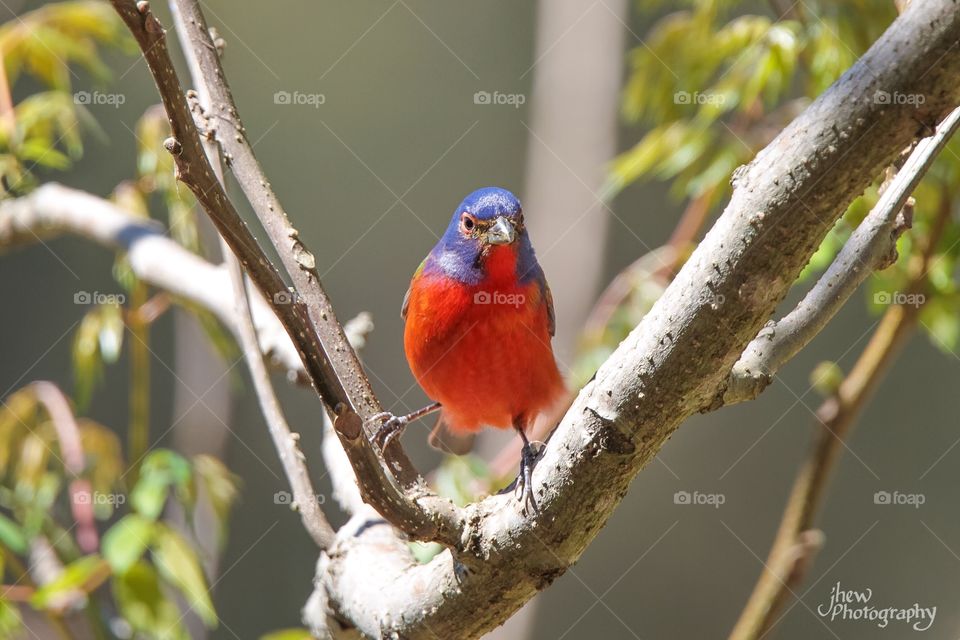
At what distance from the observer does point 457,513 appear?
2236mm

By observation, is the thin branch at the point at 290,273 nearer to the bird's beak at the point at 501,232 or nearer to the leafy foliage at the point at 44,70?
the bird's beak at the point at 501,232

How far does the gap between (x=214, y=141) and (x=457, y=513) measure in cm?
123

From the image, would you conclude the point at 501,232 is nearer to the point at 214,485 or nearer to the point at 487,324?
the point at 487,324

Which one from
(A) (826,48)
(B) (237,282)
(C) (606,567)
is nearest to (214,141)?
(B) (237,282)

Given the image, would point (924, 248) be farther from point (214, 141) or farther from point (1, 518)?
point (1, 518)

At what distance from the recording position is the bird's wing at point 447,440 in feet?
13.2
